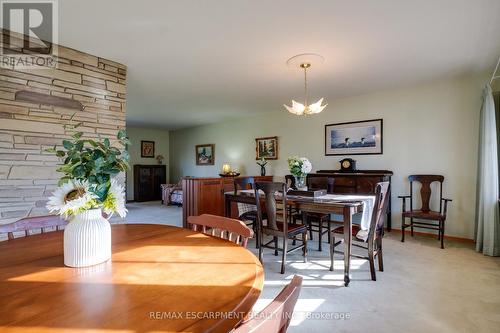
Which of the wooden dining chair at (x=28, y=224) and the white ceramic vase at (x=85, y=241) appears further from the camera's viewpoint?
the wooden dining chair at (x=28, y=224)

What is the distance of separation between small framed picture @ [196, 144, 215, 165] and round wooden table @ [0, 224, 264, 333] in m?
6.59

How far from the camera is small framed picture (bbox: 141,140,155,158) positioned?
8789mm

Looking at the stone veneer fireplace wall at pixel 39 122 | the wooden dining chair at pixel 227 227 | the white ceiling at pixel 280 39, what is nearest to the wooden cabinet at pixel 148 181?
the white ceiling at pixel 280 39

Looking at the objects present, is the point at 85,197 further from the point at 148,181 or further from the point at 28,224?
the point at 148,181

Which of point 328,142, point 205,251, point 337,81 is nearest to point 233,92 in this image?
point 337,81

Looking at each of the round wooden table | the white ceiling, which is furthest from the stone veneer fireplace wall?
the round wooden table

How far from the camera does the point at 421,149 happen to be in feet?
14.0

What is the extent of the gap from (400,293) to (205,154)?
6561mm

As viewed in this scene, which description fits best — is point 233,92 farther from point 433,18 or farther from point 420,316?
point 420,316

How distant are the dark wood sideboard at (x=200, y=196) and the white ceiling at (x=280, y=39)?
1.66 meters

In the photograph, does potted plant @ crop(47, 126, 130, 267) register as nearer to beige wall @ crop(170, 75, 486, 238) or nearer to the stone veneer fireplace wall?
the stone veneer fireplace wall

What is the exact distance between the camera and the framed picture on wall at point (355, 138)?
4.72 m

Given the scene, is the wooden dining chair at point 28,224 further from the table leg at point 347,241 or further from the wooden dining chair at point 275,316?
the table leg at point 347,241

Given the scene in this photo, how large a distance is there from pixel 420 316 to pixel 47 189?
11.9 ft
